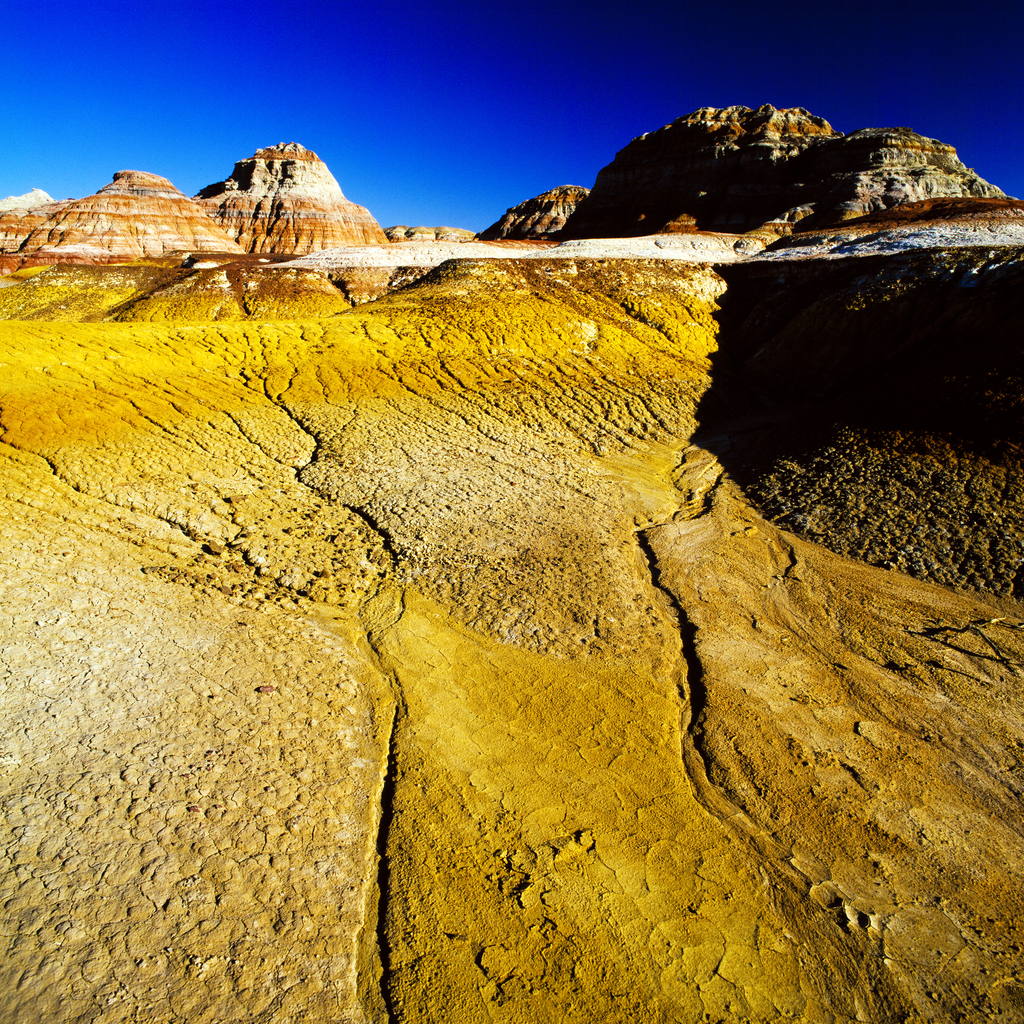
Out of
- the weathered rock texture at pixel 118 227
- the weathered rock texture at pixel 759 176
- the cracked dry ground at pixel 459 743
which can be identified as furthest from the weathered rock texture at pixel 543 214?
the cracked dry ground at pixel 459 743

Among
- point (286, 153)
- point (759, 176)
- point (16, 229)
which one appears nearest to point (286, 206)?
point (286, 153)

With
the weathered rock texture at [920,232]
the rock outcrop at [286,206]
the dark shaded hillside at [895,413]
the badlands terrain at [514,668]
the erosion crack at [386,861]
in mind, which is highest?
the rock outcrop at [286,206]

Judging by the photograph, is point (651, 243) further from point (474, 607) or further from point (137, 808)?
point (137, 808)

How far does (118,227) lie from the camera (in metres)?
50.0

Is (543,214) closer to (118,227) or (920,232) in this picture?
(118,227)

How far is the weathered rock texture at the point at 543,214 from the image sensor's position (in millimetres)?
61062

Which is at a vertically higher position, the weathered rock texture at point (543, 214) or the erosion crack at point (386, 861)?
the weathered rock texture at point (543, 214)

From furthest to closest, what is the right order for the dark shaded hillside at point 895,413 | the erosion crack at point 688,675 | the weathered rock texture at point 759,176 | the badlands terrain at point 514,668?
1. the weathered rock texture at point 759,176
2. the dark shaded hillside at point 895,413
3. the erosion crack at point 688,675
4. the badlands terrain at point 514,668

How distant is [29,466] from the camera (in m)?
Answer: 8.26

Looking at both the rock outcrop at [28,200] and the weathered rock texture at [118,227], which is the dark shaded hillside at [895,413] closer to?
the weathered rock texture at [118,227]

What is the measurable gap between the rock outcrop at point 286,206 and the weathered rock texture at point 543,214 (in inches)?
681

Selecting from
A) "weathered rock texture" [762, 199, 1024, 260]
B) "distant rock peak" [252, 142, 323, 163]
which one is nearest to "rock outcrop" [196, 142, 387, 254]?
"distant rock peak" [252, 142, 323, 163]

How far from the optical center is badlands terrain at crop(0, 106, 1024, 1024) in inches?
138

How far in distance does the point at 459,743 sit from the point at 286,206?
72.4m
